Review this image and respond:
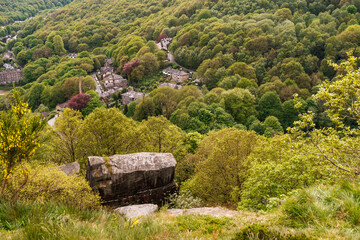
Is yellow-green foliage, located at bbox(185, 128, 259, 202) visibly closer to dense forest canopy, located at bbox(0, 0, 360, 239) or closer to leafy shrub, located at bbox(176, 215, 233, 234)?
dense forest canopy, located at bbox(0, 0, 360, 239)

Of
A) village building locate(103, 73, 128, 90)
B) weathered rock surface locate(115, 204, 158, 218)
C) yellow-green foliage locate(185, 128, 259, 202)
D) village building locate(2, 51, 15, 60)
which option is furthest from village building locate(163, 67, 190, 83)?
village building locate(2, 51, 15, 60)

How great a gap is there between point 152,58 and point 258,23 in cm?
3999

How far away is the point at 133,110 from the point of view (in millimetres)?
56812

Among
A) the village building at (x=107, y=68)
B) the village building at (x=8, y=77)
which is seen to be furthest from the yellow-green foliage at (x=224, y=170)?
the village building at (x=8, y=77)

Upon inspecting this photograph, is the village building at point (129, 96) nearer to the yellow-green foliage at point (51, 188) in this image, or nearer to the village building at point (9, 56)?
the yellow-green foliage at point (51, 188)

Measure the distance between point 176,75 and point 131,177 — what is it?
66.5 metres

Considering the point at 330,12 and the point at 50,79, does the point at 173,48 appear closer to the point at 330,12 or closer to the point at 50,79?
the point at 50,79

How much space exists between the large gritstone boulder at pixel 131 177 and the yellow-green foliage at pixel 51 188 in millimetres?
1075

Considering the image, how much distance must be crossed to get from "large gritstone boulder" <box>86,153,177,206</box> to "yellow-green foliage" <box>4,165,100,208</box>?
3.53 feet

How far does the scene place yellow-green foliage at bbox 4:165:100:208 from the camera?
11.8 metres

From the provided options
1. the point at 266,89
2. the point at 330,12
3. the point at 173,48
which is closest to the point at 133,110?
the point at 266,89

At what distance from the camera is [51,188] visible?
1291 cm

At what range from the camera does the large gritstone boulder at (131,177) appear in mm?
15664

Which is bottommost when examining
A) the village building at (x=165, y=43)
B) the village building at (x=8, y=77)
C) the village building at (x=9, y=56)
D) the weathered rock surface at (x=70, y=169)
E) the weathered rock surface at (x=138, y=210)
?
the village building at (x=8, y=77)
